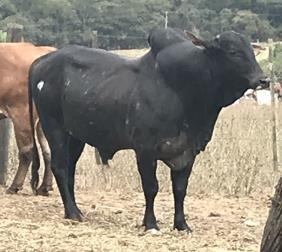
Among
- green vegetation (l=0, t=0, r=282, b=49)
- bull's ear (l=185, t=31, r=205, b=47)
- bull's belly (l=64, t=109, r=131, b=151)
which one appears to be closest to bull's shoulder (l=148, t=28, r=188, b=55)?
bull's ear (l=185, t=31, r=205, b=47)

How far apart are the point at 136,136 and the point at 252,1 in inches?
913

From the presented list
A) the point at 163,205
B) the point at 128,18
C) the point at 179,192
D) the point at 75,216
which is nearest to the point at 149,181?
the point at 179,192

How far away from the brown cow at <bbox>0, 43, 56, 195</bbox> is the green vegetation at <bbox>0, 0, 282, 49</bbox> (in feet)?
45.4

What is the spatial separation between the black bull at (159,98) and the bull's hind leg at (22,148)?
5.18ft

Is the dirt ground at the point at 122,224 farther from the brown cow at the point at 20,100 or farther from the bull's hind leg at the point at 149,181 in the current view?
the brown cow at the point at 20,100

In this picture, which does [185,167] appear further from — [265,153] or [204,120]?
[265,153]

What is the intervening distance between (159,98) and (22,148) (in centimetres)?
291

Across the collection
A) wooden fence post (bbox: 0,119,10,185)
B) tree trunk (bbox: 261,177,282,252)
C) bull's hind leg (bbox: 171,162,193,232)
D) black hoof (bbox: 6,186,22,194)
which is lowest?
black hoof (bbox: 6,186,22,194)

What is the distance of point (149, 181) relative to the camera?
786cm

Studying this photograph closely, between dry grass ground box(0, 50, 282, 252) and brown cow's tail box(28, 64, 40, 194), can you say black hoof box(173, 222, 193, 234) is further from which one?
brown cow's tail box(28, 64, 40, 194)

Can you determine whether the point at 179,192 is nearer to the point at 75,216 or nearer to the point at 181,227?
the point at 181,227

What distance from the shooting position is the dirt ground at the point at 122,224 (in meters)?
6.89

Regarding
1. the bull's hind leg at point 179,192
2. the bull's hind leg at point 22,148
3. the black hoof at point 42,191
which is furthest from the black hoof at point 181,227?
the bull's hind leg at point 22,148

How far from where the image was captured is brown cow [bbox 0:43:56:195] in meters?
9.99
